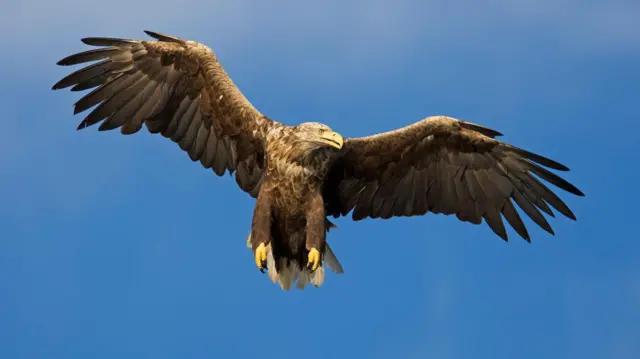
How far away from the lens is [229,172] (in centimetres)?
1229

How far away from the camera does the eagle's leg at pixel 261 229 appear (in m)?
10.9

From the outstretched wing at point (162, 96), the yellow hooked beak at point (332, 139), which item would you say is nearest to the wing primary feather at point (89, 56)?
the outstretched wing at point (162, 96)

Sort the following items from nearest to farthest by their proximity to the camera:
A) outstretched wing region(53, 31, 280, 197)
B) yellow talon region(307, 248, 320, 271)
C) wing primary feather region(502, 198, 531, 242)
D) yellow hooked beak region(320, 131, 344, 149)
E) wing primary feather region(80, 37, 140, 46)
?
yellow talon region(307, 248, 320, 271) < yellow hooked beak region(320, 131, 344, 149) < outstretched wing region(53, 31, 280, 197) < wing primary feather region(80, 37, 140, 46) < wing primary feather region(502, 198, 531, 242)

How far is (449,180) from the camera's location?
12570mm

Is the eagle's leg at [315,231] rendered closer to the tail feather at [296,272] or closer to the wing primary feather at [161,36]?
the tail feather at [296,272]

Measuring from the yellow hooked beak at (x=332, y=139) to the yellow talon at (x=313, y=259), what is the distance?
109 cm

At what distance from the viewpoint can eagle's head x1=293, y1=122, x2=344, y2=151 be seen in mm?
10992

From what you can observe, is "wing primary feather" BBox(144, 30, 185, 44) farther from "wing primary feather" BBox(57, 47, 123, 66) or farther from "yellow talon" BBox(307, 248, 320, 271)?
"yellow talon" BBox(307, 248, 320, 271)

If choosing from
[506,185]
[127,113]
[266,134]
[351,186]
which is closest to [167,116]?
[127,113]

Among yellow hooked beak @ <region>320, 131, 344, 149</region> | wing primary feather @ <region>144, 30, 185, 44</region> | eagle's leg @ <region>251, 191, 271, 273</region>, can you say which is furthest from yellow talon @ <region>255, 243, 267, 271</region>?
wing primary feather @ <region>144, 30, 185, 44</region>

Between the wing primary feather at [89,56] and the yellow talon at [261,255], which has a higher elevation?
the wing primary feather at [89,56]

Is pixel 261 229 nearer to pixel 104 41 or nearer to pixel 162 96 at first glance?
pixel 162 96

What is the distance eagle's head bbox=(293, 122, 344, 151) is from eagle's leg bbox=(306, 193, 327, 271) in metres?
0.53

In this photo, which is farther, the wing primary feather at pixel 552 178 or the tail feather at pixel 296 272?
the wing primary feather at pixel 552 178
